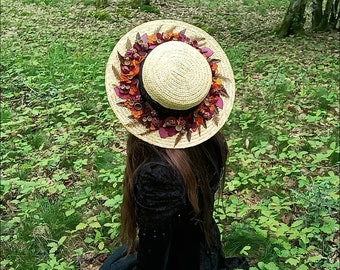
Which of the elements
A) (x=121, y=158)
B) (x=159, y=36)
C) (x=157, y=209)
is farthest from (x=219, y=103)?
(x=121, y=158)

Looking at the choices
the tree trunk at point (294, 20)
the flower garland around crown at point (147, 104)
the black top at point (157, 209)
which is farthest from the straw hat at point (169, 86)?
the tree trunk at point (294, 20)

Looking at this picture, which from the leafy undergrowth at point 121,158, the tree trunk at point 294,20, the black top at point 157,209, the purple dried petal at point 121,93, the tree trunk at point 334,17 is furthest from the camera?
the tree trunk at point 334,17

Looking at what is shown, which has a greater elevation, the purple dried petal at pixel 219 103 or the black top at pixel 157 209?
the purple dried petal at pixel 219 103

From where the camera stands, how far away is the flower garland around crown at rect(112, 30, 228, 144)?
1.77 metres

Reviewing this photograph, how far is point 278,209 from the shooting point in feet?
11.1

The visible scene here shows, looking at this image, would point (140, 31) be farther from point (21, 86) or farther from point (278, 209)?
point (21, 86)

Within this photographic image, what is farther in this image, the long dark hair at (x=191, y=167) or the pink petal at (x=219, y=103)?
the pink petal at (x=219, y=103)

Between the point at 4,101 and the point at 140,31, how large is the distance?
4.52 meters

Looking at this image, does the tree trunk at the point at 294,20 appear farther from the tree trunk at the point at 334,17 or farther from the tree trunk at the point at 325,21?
the tree trunk at the point at 334,17

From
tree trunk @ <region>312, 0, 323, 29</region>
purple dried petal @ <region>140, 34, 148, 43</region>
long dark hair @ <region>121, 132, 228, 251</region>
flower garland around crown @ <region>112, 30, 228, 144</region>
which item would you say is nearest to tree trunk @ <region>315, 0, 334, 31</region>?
tree trunk @ <region>312, 0, 323, 29</region>

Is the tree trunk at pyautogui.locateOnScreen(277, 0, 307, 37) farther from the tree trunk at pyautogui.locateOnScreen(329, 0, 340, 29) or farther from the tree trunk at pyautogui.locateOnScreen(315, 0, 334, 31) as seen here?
the tree trunk at pyautogui.locateOnScreen(329, 0, 340, 29)

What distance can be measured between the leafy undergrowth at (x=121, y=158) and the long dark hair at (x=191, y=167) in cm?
97

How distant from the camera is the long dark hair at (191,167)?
176cm

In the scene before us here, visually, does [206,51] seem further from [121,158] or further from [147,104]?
[121,158]
